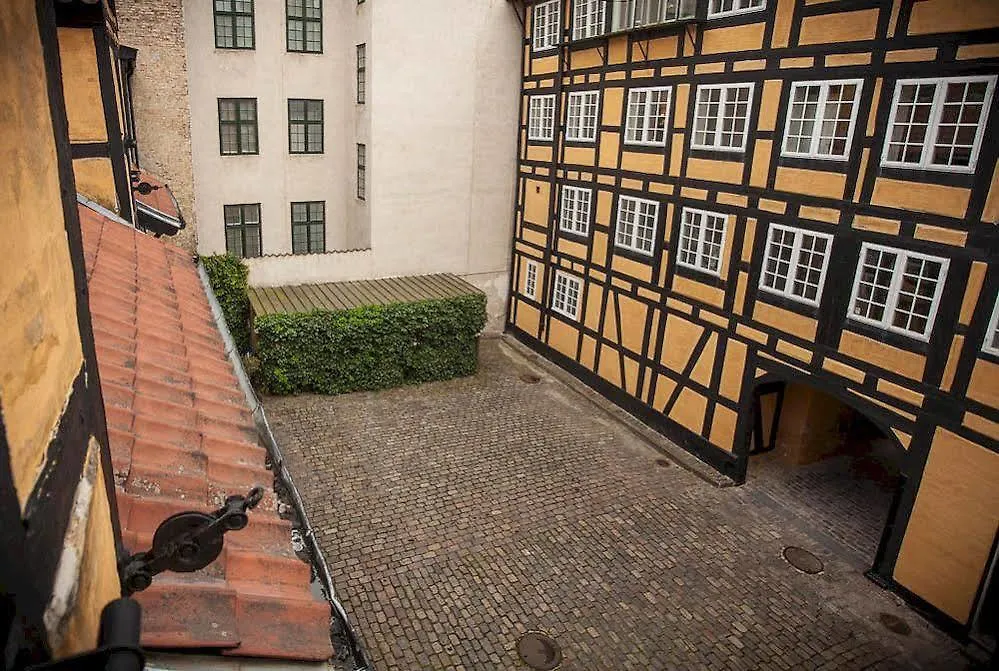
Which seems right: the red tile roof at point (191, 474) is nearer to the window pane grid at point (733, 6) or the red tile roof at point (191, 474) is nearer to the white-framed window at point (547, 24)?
the window pane grid at point (733, 6)

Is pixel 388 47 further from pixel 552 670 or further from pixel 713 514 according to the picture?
pixel 552 670

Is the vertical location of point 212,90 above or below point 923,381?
above

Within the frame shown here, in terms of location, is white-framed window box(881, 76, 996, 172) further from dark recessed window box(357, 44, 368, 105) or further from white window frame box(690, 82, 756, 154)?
dark recessed window box(357, 44, 368, 105)

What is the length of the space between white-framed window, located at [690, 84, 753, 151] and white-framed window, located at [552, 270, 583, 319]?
5644 millimetres

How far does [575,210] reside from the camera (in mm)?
18297

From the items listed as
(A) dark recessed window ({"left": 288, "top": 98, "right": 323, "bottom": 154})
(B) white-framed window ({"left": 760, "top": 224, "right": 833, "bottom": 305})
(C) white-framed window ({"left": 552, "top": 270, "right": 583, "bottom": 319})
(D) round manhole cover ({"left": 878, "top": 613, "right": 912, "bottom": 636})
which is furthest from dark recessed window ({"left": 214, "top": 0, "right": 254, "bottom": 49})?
(D) round manhole cover ({"left": 878, "top": 613, "right": 912, "bottom": 636})

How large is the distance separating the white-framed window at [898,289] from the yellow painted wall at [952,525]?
1.79 m

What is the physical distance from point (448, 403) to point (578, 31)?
10344 millimetres

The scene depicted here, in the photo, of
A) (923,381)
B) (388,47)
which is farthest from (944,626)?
(388,47)

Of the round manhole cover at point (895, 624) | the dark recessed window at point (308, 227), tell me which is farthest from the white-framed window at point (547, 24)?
the round manhole cover at point (895, 624)

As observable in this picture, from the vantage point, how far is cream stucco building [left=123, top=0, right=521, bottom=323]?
18516 mm

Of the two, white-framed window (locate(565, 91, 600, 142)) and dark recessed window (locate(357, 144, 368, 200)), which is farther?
dark recessed window (locate(357, 144, 368, 200))

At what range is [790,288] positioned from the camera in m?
12.3

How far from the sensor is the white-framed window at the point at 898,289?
10117 millimetres
